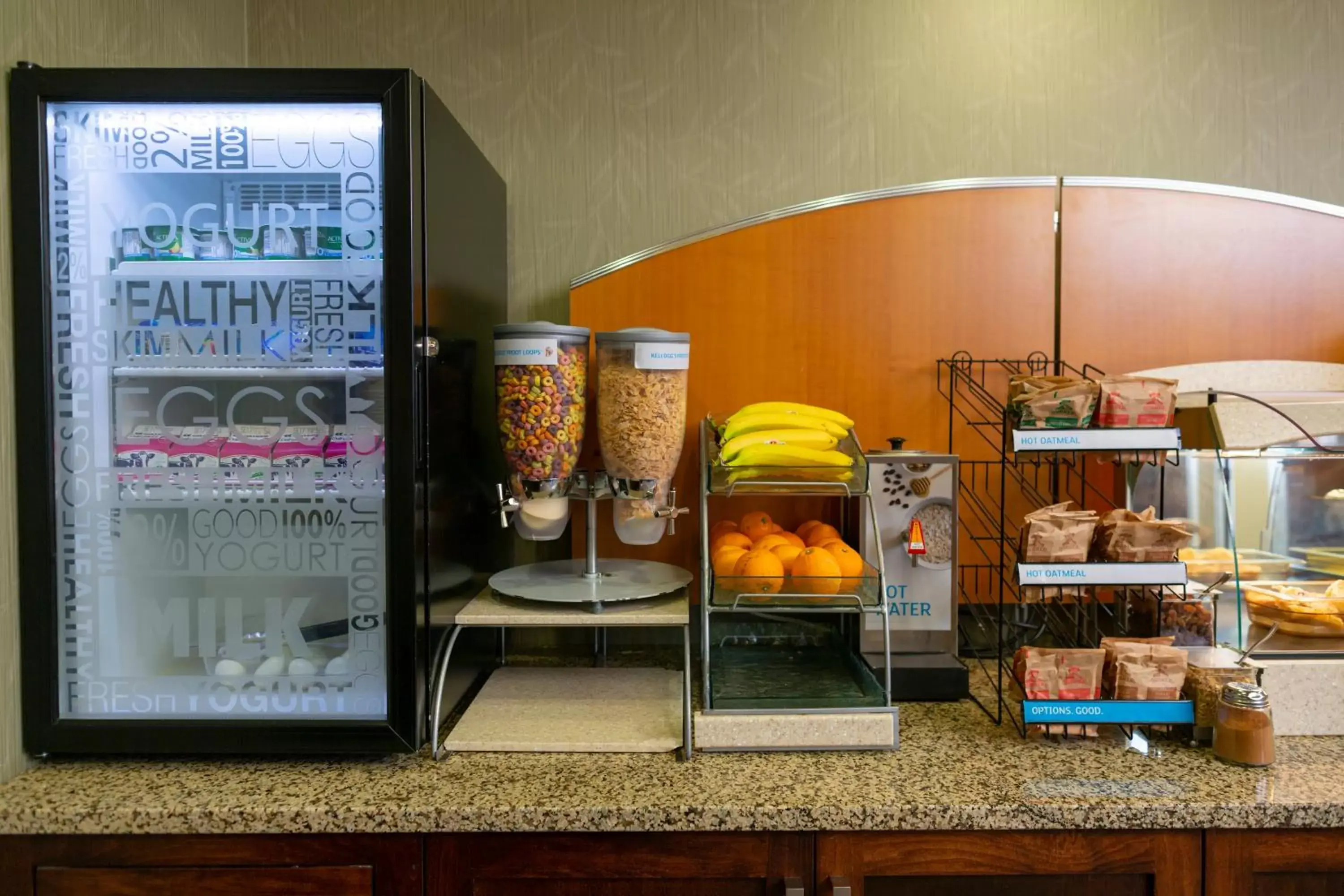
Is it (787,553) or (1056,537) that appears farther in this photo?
(787,553)

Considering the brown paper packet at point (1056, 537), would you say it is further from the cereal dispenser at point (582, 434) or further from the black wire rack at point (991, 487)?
the cereal dispenser at point (582, 434)

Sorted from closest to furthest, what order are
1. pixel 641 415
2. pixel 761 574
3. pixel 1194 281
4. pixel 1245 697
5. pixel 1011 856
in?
1. pixel 1011 856
2. pixel 1245 697
3. pixel 761 574
4. pixel 641 415
5. pixel 1194 281

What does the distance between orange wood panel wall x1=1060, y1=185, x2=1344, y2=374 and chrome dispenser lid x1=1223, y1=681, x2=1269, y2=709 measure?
0.78 meters

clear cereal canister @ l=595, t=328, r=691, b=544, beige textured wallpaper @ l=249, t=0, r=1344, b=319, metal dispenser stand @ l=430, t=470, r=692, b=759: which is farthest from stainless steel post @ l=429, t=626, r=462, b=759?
beige textured wallpaper @ l=249, t=0, r=1344, b=319

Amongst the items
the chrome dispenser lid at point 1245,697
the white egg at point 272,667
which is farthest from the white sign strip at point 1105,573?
the white egg at point 272,667

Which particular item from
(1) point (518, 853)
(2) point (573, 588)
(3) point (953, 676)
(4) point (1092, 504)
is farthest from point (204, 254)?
(4) point (1092, 504)

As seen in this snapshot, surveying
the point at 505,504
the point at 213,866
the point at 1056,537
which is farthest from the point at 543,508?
the point at 1056,537

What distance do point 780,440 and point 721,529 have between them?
286 mm

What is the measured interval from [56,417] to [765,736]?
1.26 metres

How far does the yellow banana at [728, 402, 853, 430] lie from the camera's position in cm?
170

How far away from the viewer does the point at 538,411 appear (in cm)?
162

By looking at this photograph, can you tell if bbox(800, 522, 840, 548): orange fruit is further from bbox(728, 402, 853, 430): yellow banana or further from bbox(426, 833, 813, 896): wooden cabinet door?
bbox(426, 833, 813, 896): wooden cabinet door

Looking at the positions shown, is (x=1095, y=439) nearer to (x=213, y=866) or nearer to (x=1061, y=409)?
(x=1061, y=409)

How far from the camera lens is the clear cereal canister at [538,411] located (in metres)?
1.61
